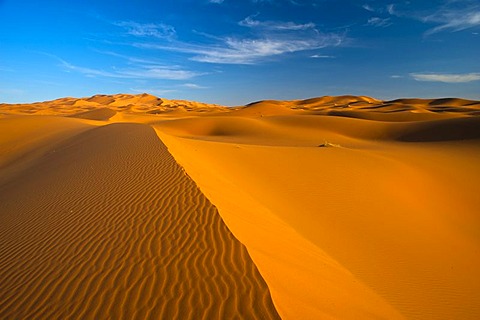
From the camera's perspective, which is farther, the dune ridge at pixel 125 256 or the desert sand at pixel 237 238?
the desert sand at pixel 237 238

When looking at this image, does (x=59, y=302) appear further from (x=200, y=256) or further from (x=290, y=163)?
(x=290, y=163)

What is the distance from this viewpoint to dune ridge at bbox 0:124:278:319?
3541 mm

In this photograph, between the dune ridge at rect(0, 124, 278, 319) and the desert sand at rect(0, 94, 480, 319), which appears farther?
the desert sand at rect(0, 94, 480, 319)

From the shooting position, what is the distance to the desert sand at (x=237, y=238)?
3758 millimetres

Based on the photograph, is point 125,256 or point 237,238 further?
point 237,238

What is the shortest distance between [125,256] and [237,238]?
166 centimetres

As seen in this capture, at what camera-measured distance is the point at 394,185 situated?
40.8 feet

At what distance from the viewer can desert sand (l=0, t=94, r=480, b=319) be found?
376 centimetres

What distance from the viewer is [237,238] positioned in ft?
16.0

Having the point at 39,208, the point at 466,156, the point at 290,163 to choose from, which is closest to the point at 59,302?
the point at 39,208

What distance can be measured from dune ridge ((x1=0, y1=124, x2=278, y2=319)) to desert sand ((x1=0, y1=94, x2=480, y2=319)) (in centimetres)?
2

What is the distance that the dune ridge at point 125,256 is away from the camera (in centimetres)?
354

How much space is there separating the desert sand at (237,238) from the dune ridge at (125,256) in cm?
2

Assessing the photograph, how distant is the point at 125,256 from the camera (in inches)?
179
